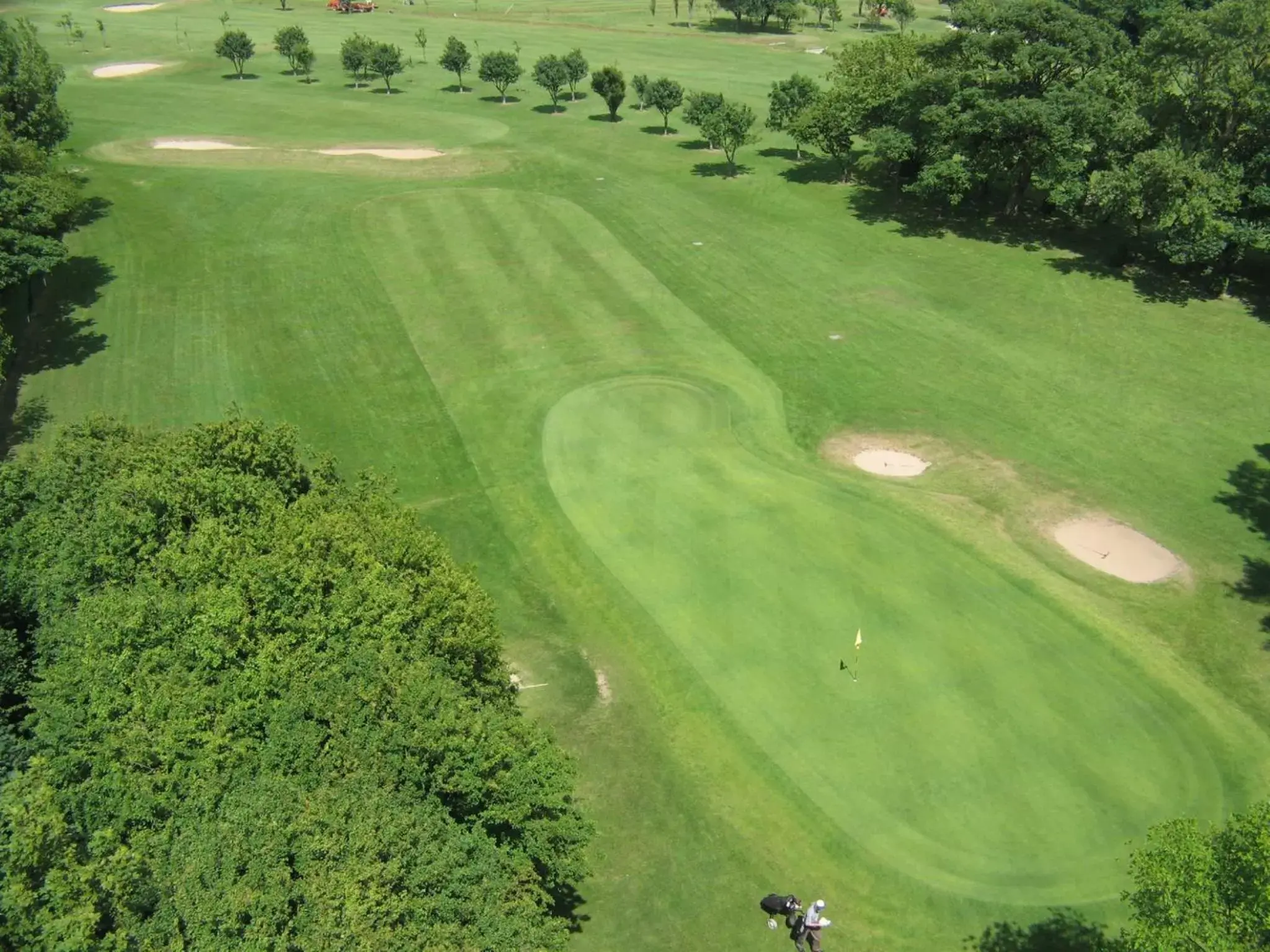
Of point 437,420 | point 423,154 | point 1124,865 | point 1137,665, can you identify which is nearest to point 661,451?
point 437,420

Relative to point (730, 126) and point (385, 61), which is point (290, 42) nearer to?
point (385, 61)

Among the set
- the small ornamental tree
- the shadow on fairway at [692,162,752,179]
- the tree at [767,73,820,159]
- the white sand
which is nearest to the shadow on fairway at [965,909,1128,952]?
the white sand

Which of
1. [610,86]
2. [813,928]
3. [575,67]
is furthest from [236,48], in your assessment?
[813,928]

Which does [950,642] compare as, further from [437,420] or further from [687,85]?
[687,85]

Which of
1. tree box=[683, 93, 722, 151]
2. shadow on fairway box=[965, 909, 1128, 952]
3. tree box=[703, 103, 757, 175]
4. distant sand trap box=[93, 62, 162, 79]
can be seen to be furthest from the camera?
distant sand trap box=[93, 62, 162, 79]

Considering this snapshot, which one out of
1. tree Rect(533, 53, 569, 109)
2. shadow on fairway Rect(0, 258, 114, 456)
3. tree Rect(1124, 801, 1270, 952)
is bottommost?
shadow on fairway Rect(0, 258, 114, 456)

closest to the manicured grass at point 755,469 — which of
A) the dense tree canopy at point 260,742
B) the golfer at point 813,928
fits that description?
the golfer at point 813,928

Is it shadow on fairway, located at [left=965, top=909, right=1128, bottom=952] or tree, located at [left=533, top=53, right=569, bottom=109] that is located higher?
tree, located at [left=533, top=53, right=569, bottom=109]

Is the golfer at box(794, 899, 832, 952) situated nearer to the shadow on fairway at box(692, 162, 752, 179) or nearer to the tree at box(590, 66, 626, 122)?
the shadow on fairway at box(692, 162, 752, 179)
